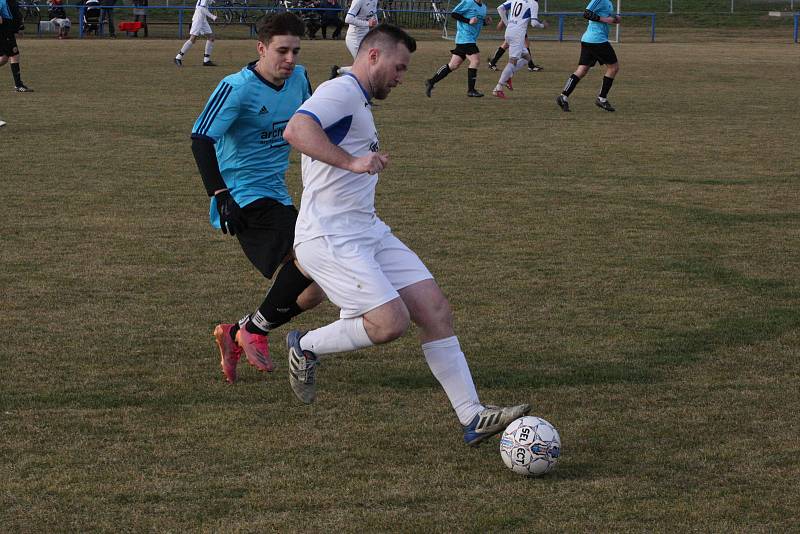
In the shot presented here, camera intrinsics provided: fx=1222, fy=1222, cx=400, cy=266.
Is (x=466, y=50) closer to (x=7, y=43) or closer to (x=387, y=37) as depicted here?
(x=7, y=43)

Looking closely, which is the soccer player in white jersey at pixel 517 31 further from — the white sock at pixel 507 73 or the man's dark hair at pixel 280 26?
the man's dark hair at pixel 280 26

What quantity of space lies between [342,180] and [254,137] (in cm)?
127

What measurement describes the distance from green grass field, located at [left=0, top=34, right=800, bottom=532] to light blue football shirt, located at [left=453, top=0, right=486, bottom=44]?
6942mm

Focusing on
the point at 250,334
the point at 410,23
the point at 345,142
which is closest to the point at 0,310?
the point at 250,334

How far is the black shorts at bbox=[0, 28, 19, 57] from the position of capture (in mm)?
19562

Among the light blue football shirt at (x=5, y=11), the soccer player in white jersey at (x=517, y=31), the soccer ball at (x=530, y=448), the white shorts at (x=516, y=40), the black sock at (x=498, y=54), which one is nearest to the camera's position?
the soccer ball at (x=530, y=448)

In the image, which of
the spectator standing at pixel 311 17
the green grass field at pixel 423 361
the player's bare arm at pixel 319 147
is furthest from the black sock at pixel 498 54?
the player's bare arm at pixel 319 147

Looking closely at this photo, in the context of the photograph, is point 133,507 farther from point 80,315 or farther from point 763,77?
point 763,77

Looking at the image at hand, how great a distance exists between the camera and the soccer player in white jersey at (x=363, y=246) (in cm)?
502

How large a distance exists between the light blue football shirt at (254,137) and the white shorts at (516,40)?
642 inches

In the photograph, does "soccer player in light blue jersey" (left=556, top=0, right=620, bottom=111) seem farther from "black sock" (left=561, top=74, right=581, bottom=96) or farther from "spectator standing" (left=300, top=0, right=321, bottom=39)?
"spectator standing" (left=300, top=0, right=321, bottom=39)

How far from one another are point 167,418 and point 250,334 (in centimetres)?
78

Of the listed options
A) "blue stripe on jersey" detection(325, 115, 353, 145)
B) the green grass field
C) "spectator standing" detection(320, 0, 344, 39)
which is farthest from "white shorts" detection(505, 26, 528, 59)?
"spectator standing" detection(320, 0, 344, 39)

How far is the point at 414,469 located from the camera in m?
4.87
